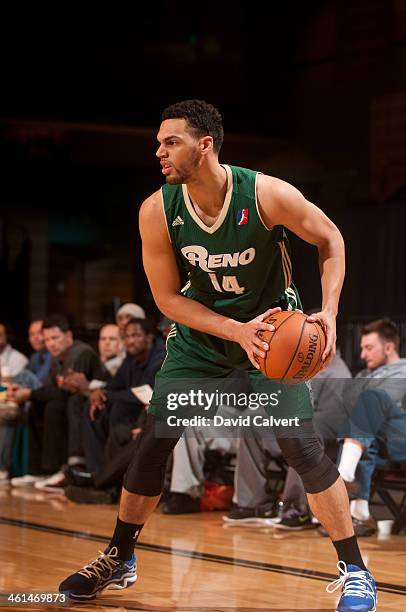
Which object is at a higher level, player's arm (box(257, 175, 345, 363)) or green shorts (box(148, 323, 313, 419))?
player's arm (box(257, 175, 345, 363))

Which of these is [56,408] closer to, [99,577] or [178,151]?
[99,577]

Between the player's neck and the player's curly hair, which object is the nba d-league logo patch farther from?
the player's curly hair

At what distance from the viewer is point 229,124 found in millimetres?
14945

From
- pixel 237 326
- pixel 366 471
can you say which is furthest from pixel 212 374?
pixel 366 471

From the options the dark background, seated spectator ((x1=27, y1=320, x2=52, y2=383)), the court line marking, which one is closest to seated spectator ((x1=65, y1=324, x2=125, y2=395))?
seated spectator ((x1=27, y1=320, x2=52, y2=383))

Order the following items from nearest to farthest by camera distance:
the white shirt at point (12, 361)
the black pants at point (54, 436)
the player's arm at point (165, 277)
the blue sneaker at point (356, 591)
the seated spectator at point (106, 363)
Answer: the blue sneaker at point (356, 591), the player's arm at point (165, 277), the seated spectator at point (106, 363), the black pants at point (54, 436), the white shirt at point (12, 361)

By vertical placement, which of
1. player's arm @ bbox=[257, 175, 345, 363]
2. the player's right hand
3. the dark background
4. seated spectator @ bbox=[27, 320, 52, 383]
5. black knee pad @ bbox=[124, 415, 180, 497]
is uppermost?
the dark background

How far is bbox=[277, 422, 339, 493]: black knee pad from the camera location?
3457mm

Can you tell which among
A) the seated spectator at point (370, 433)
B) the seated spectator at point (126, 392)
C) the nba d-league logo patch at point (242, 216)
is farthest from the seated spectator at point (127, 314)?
the nba d-league logo patch at point (242, 216)

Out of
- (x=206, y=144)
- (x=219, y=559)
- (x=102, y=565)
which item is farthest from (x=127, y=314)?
(x=206, y=144)

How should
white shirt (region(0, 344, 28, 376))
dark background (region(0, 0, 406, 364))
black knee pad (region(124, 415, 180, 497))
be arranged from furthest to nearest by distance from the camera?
dark background (region(0, 0, 406, 364)) < white shirt (region(0, 344, 28, 376)) < black knee pad (region(124, 415, 180, 497))

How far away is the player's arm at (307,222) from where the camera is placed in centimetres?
346

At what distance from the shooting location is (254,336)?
328 cm

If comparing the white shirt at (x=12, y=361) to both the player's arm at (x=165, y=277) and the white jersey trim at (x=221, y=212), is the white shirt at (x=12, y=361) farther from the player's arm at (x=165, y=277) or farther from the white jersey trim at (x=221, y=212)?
the white jersey trim at (x=221, y=212)
